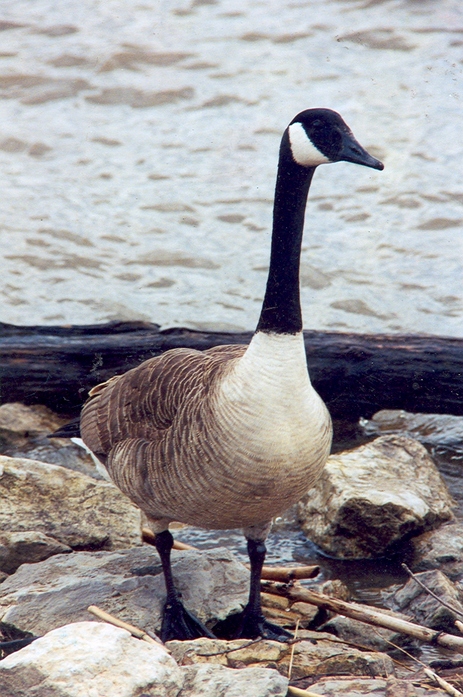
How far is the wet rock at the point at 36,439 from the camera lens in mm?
7504

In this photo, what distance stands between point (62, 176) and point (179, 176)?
203 centimetres

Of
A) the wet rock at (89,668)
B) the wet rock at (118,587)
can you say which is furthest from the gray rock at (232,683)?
the wet rock at (118,587)

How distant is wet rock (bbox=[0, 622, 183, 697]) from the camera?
3111mm

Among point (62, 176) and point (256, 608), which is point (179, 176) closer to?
point (62, 176)

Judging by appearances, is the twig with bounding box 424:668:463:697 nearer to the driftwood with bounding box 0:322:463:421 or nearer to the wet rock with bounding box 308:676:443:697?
the wet rock with bounding box 308:676:443:697

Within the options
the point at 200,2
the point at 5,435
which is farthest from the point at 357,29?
the point at 5,435

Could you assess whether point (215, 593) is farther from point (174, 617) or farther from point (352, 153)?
point (352, 153)

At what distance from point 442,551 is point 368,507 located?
572mm

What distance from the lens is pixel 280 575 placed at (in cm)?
524

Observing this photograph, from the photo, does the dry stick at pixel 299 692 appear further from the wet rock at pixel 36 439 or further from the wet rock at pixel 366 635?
the wet rock at pixel 36 439

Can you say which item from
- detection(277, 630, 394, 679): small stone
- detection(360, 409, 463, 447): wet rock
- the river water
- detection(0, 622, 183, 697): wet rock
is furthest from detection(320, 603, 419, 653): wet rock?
the river water

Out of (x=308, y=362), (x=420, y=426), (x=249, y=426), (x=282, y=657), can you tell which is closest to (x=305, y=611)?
(x=282, y=657)

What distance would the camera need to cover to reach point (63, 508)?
569 centimetres

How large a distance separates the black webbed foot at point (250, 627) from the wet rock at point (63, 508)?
105 centimetres
